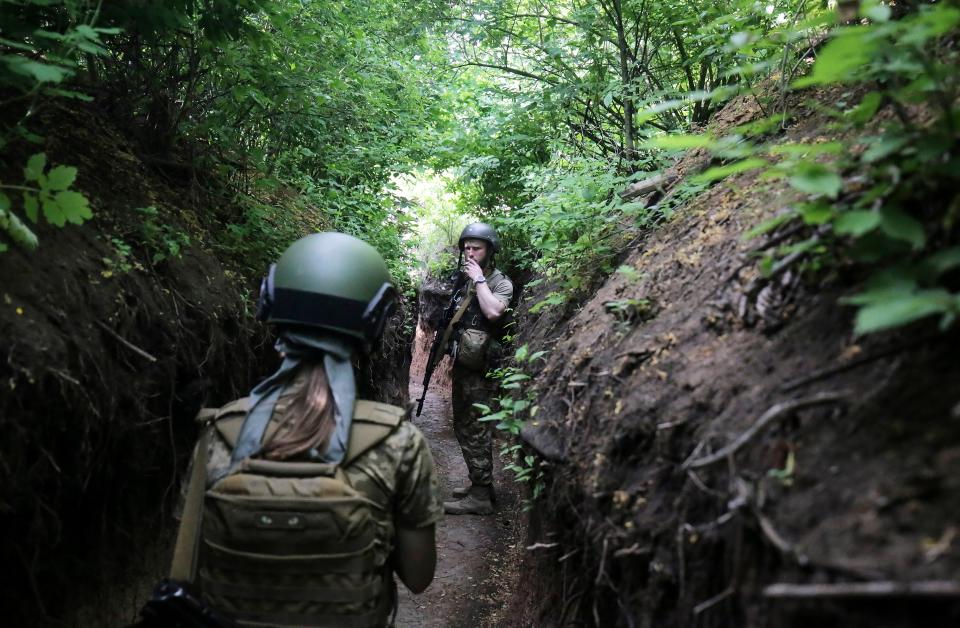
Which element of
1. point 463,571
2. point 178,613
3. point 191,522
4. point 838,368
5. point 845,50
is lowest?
point 463,571

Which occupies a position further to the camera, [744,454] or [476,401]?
[476,401]

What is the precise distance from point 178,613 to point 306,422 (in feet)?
2.25

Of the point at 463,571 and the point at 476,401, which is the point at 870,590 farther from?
the point at 476,401

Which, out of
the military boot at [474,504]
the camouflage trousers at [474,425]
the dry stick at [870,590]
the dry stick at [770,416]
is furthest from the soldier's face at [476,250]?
the dry stick at [870,590]

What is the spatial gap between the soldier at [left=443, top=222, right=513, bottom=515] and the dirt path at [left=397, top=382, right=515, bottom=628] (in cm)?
29

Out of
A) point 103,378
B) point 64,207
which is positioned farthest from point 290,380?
point 64,207

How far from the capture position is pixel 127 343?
2.79 metres

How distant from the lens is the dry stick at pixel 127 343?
107 inches

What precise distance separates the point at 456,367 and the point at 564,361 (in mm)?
3286

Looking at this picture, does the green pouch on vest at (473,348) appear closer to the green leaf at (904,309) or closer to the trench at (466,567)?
the trench at (466,567)

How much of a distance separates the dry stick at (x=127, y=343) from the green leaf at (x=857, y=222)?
2.79 meters

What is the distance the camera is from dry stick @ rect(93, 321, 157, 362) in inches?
107

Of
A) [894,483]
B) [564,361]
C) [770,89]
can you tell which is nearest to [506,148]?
[770,89]

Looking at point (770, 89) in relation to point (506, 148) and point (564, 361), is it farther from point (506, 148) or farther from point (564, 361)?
point (506, 148)
